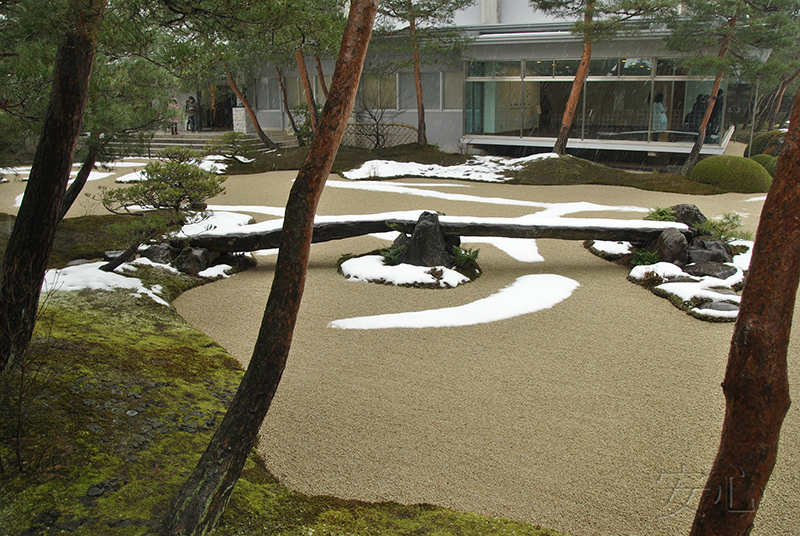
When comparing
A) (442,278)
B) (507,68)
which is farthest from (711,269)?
(507,68)

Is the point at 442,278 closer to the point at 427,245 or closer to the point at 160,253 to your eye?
the point at 427,245

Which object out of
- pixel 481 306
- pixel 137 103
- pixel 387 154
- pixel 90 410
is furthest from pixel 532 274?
pixel 387 154

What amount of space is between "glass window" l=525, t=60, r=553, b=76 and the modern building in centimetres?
3

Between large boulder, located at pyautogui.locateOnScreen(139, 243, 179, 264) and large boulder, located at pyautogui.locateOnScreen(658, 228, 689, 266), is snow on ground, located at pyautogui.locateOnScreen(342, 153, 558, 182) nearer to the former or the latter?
large boulder, located at pyautogui.locateOnScreen(658, 228, 689, 266)

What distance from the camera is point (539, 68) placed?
19219 mm

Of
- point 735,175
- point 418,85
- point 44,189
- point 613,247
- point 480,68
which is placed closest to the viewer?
point 44,189

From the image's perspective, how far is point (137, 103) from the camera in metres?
6.93

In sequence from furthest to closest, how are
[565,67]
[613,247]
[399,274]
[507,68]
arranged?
[507,68] → [565,67] → [613,247] → [399,274]

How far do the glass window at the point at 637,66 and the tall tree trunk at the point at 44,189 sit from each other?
1641 cm

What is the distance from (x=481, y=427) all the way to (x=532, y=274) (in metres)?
4.20

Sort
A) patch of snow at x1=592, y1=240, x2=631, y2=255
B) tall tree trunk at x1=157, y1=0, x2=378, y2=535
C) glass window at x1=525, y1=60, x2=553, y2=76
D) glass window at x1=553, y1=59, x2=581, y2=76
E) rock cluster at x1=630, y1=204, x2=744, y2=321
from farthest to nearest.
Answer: glass window at x1=525, y1=60, x2=553, y2=76 → glass window at x1=553, y1=59, x2=581, y2=76 → patch of snow at x1=592, y1=240, x2=631, y2=255 → rock cluster at x1=630, y1=204, x2=744, y2=321 → tall tree trunk at x1=157, y1=0, x2=378, y2=535

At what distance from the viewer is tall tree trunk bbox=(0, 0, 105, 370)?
4.32 m

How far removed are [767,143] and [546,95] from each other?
6.76 metres

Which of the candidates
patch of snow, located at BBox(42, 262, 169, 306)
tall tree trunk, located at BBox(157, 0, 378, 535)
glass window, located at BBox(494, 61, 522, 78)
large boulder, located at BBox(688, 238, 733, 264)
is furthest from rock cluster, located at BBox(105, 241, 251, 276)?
glass window, located at BBox(494, 61, 522, 78)
